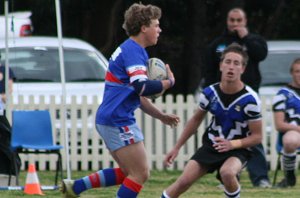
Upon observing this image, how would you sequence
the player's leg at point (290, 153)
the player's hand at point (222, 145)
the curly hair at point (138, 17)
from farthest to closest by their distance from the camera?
the player's leg at point (290, 153), the player's hand at point (222, 145), the curly hair at point (138, 17)

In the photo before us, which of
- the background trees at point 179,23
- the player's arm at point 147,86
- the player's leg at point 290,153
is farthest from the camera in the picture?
the background trees at point 179,23

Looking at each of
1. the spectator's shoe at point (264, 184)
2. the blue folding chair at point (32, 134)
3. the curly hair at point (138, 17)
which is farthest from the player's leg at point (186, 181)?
the blue folding chair at point (32, 134)

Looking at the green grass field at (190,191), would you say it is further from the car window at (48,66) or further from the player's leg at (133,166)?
the player's leg at (133,166)

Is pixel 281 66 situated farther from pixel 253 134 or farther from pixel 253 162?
pixel 253 134

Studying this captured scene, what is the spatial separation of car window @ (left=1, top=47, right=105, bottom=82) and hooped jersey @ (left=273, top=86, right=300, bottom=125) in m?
3.47

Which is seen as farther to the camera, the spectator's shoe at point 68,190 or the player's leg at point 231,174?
the spectator's shoe at point 68,190

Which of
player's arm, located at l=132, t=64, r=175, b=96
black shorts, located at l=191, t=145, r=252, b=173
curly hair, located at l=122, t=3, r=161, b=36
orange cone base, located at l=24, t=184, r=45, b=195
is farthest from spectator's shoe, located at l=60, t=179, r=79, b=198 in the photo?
orange cone base, located at l=24, t=184, r=45, b=195

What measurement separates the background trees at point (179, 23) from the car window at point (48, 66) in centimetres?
267

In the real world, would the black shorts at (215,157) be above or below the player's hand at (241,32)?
below

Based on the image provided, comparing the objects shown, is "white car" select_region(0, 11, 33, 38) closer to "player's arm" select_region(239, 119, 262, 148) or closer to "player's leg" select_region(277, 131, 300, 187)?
"player's leg" select_region(277, 131, 300, 187)

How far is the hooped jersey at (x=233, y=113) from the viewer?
30.5 ft

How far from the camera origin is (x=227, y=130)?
934 cm

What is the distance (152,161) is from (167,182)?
5.61ft

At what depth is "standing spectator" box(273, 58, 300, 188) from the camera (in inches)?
477
